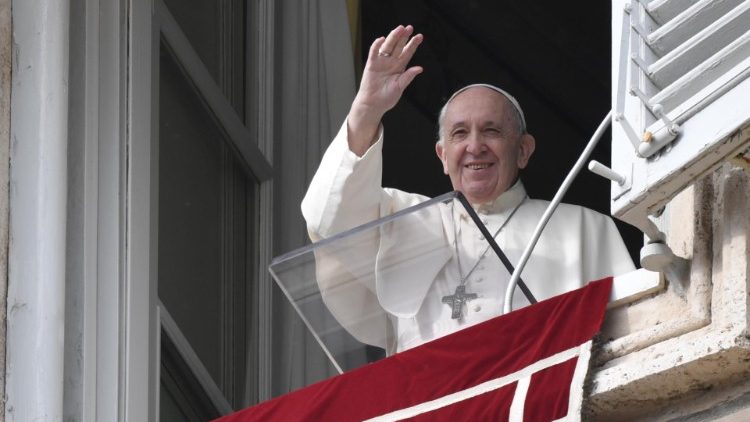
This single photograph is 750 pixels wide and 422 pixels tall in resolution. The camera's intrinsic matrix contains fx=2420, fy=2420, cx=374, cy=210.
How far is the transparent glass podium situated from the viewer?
4.58 metres

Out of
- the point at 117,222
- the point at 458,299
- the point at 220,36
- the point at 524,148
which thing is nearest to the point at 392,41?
the point at 458,299

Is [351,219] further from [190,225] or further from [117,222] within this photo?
[190,225]

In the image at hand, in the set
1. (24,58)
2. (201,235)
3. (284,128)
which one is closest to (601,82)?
(284,128)

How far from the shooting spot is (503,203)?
17.2 feet

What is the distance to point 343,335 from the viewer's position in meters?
4.62

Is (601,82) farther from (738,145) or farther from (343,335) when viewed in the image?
(738,145)

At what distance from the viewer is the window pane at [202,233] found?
5.52 m

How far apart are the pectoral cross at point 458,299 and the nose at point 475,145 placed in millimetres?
607

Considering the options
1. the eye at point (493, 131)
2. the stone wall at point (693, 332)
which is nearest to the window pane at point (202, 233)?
the eye at point (493, 131)

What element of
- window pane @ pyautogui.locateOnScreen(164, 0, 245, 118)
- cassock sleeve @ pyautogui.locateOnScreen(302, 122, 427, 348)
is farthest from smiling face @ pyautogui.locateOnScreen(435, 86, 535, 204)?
window pane @ pyautogui.locateOnScreen(164, 0, 245, 118)

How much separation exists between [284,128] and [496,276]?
5.60ft

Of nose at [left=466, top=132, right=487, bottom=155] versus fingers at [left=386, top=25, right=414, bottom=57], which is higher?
fingers at [left=386, top=25, right=414, bottom=57]

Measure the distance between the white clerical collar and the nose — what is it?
0.36 ft

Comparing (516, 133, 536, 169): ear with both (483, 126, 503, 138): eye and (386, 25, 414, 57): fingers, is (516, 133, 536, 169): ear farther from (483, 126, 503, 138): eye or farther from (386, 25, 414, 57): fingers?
(386, 25, 414, 57): fingers
